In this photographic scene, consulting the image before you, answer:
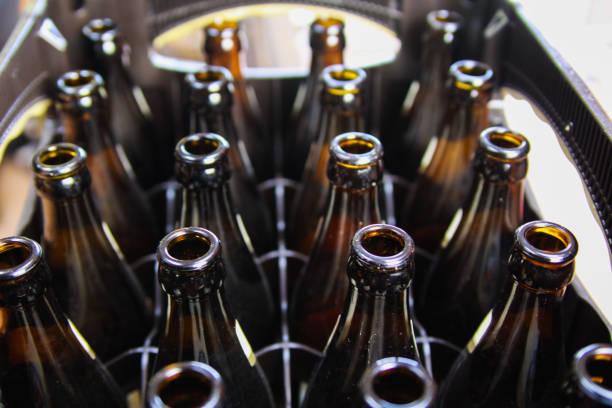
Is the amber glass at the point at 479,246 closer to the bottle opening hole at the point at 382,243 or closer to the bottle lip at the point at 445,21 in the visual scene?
the bottle opening hole at the point at 382,243

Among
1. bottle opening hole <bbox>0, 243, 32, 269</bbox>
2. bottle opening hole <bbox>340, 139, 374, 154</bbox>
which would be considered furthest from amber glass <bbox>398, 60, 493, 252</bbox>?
bottle opening hole <bbox>0, 243, 32, 269</bbox>

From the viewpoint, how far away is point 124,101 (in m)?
0.96

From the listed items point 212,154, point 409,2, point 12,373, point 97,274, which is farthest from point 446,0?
point 12,373

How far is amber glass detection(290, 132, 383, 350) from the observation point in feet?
1.84

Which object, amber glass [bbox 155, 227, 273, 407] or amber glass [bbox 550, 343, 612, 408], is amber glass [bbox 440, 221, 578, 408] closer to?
amber glass [bbox 550, 343, 612, 408]

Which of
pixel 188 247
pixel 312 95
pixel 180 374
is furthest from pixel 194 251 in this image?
pixel 312 95

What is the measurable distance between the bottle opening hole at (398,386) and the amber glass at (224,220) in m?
0.30

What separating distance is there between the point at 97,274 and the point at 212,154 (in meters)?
0.24

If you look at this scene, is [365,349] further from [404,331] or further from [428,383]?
[428,383]

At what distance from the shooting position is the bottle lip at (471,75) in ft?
2.32

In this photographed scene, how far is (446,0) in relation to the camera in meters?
0.91

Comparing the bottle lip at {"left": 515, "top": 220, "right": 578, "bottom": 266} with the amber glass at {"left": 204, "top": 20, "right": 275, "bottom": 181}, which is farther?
the amber glass at {"left": 204, "top": 20, "right": 275, "bottom": 181}

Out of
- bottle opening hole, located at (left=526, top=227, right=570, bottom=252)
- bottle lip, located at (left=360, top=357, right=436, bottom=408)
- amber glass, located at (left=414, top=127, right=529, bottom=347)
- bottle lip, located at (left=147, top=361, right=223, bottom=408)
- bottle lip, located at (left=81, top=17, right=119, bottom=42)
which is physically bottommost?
amber glass, located at (left=414, top=127, right=529, bottom=347)

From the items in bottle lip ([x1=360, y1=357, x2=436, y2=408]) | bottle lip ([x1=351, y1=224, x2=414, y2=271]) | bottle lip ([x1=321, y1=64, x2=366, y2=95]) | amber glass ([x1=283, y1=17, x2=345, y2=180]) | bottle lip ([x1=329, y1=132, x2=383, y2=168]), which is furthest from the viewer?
amber glass ([x1=283, y1=17, x2=345, y2=180])
